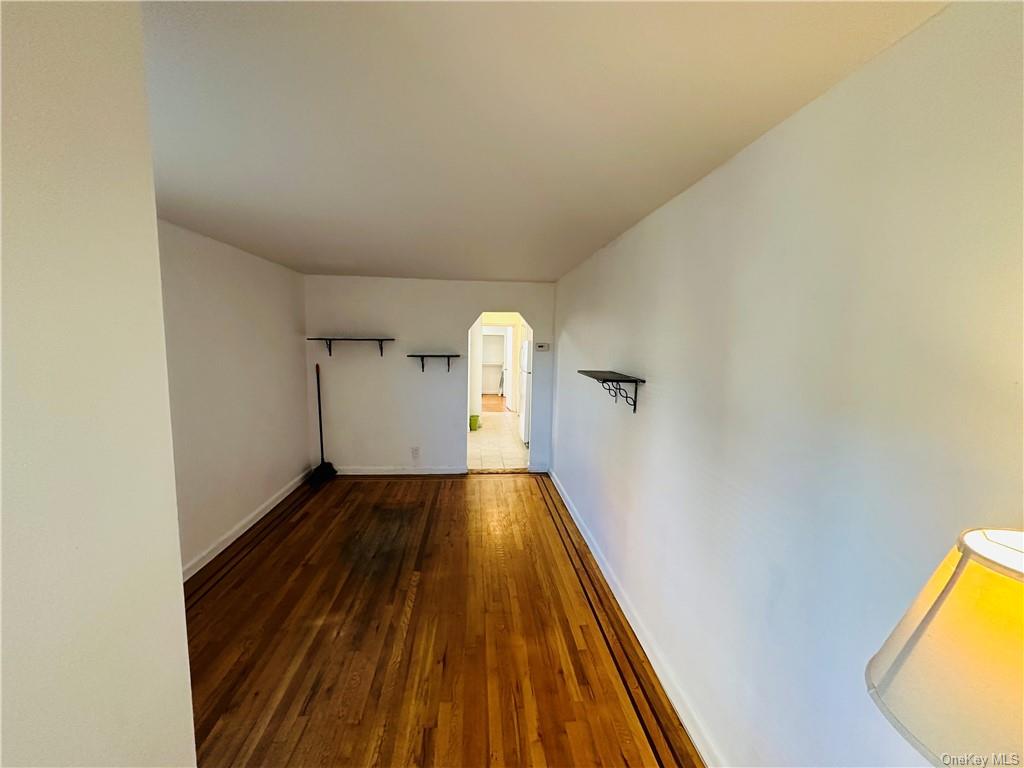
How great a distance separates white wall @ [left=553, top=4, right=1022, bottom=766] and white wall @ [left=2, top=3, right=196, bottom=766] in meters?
1.46

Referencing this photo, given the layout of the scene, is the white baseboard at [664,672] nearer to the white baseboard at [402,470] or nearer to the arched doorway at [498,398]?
the white baseboard at [402,470]

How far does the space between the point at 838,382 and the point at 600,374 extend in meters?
1.45

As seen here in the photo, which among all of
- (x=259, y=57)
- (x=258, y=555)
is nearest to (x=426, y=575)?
(x=258, y=555)

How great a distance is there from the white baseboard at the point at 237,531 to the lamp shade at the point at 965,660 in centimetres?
277

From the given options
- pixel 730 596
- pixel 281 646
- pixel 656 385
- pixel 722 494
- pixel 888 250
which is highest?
pixel 888 250

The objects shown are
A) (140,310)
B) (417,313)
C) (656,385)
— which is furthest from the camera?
(417,313)

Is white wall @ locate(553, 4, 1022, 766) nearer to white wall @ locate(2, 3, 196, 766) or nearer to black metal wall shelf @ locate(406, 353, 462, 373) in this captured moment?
white wall @ locate(2, 3, 196, 766)

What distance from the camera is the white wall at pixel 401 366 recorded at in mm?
4328

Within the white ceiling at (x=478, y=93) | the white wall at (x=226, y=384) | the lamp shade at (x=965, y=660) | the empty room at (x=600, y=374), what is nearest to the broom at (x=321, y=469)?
the white wall at (x=226, y=384)

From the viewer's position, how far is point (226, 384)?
2.94m

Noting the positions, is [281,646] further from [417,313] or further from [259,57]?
[417,313]

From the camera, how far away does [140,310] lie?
2.29 ft

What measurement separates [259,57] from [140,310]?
2.08 ft

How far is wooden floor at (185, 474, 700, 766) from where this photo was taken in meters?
1.54
